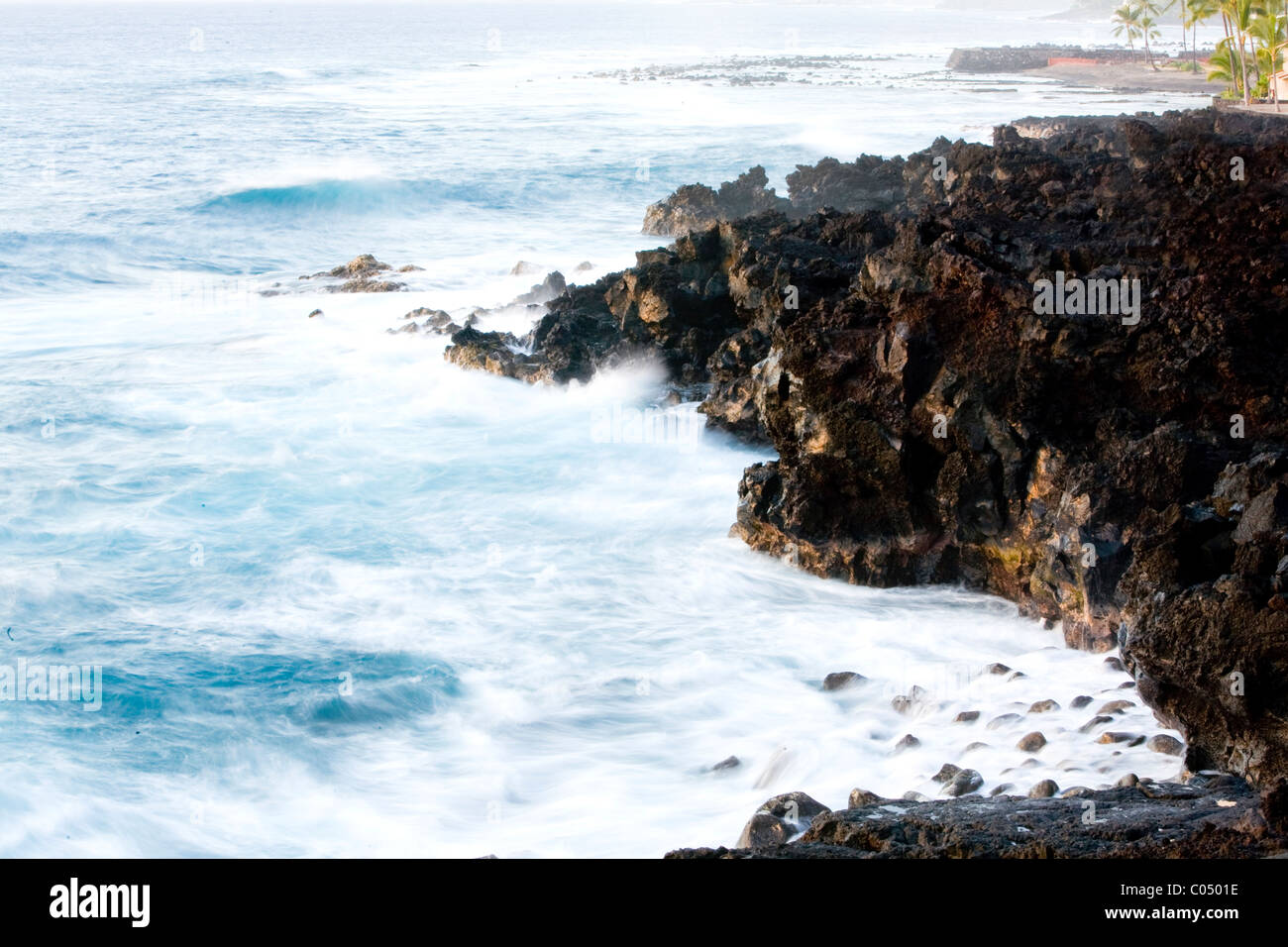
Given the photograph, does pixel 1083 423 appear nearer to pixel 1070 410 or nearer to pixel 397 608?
pixel 1070 410

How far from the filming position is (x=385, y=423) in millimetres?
15844

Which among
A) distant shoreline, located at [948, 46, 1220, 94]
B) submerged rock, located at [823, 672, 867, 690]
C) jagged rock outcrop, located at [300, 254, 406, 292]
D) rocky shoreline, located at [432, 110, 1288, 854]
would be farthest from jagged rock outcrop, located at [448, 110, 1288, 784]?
distant shoreline, located at [948, 46, 1220, 94]

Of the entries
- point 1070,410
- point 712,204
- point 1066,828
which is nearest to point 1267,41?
point 712,204

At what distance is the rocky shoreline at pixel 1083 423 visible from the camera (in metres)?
6.11

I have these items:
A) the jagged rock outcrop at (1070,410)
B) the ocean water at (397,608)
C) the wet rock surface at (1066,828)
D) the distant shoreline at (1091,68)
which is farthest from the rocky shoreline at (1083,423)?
the distant shoreline at (1091,68)

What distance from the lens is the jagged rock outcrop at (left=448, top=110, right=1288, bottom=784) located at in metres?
6.86

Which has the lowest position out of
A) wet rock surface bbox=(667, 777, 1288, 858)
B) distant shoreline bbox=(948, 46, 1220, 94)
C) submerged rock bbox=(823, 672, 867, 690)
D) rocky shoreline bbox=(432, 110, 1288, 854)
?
submerged rock bbox=(823, 672, 867, 690)

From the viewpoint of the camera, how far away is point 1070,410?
9.05 m

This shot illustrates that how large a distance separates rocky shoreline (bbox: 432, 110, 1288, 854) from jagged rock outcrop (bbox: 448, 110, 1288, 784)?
2 centimetres

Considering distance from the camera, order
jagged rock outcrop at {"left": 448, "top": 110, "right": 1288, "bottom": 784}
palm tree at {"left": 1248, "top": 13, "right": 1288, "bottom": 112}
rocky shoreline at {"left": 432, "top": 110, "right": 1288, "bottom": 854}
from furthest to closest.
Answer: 1. palm tree at {"left": 1248, "top": 13, "right": 1288, "bottom": 112}
2. jagged rock outcrop at {"left": 448, "top": 110, "right": 1288, "bottom": 784}
3. rocky shoreline at {"left": 432, "top": 110, "right": 1288, "bottom": 854}

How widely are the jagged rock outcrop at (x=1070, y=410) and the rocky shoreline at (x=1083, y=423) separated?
19 millimetres

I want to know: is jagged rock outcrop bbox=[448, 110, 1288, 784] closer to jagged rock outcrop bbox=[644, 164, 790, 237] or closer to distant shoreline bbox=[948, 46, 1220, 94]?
jagged rock outcrop bbox=[644, 164, 790, 237]

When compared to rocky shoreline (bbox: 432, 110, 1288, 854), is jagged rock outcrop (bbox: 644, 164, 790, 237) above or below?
above

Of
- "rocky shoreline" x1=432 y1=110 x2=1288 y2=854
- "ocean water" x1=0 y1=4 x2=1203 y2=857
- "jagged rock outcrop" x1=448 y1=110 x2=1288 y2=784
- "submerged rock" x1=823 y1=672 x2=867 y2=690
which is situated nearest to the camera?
"rocky shoreline" x1=432 y1=110 x2=1288 y2=854
